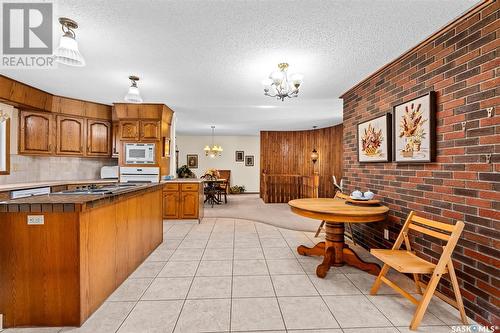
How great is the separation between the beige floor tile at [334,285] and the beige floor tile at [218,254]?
1135 mm

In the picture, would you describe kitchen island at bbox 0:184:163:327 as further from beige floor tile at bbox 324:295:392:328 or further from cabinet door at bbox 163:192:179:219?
cabinet door at bbox 163:192:179:219

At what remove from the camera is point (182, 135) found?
397 inches

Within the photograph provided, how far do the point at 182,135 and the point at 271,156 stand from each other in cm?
405

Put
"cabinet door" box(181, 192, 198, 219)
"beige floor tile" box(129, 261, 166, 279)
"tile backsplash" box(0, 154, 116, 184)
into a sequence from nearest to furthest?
"beige floor tile" box(129, 261, 166, 279) → "tile backsplash" box(0, 154, 116, 184) → "cabinet door" box(181, 192, 198, 219)

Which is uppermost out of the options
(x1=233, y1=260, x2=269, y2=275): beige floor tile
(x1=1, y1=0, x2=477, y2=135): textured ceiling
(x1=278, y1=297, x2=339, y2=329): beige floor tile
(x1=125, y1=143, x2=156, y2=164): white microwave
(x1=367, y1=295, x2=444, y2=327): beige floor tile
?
(x1=1, y1=0, x2=477, y2=135): textured ceiling

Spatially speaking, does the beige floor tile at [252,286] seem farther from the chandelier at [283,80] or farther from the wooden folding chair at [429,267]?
the chandelier at [283,80]

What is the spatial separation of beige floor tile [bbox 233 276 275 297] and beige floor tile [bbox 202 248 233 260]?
60cm

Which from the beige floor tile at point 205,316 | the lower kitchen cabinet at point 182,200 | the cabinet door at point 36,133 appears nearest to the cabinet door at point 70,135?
the cabinet door at point 36,133

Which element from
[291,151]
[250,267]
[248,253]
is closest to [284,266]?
[250,267]

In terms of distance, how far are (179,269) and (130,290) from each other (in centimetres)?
58

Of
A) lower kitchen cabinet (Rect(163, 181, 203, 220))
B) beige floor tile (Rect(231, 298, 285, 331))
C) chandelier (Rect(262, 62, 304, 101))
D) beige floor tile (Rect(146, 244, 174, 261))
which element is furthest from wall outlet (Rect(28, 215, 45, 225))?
lower kitchen cabinet (Rect(163, 181, 203, 220))

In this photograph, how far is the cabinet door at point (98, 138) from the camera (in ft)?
16.0

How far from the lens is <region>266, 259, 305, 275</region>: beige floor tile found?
2.69m

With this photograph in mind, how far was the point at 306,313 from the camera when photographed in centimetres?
193
